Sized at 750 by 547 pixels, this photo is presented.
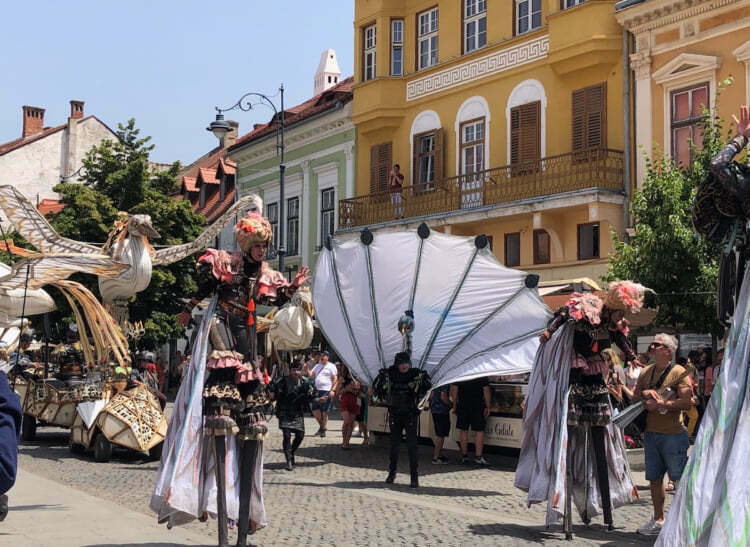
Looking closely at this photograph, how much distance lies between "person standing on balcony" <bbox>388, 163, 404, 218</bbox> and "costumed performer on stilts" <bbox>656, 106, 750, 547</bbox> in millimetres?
24020

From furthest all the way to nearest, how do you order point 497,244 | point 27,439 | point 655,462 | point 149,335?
point 149,335 → point 497,244 → point 27,439 → point 655,462

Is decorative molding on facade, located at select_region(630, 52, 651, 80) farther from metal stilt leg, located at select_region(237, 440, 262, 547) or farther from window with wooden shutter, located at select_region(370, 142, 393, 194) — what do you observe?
metal stilt leg, located at select_region(237, 440, 262, 547)

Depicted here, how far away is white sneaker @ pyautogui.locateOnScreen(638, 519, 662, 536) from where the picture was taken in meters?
8.54

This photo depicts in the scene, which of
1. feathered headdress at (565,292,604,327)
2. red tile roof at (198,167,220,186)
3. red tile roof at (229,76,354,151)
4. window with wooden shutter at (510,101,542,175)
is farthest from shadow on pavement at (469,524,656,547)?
red tile roof at (198,167,220,186)

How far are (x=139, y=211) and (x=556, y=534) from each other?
25.6 m

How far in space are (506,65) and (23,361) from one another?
48.9ft

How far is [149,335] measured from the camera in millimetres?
31234

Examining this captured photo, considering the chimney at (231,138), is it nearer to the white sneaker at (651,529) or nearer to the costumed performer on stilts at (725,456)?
the white sneaker at (651,529)

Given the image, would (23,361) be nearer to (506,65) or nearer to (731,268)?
(506,65)

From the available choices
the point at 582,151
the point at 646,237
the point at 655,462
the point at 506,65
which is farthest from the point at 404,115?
the point at 655,462

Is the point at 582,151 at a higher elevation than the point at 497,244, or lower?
higher

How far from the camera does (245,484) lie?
6.96 meters

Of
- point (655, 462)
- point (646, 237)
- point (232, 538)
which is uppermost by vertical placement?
point (646, 237)

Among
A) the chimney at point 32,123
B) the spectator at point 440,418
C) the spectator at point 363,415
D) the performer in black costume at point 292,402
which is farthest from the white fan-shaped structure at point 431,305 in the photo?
the chimney at point 32,123
